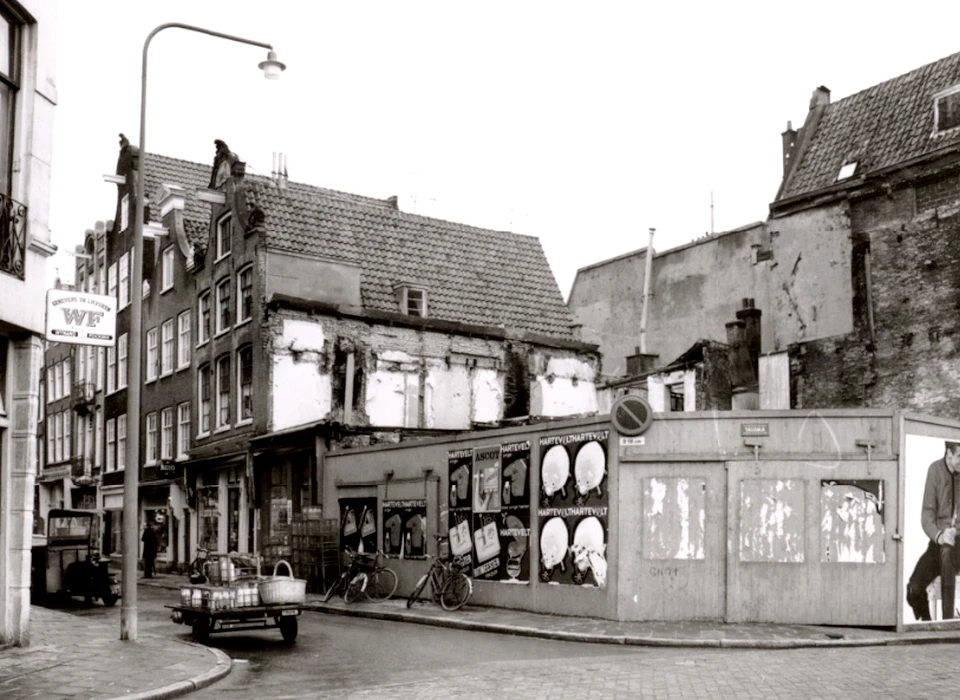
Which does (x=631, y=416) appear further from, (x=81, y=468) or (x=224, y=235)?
(x=81, y=468)

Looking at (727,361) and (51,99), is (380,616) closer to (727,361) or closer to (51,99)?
(51,99)

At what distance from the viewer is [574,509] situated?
19406mm

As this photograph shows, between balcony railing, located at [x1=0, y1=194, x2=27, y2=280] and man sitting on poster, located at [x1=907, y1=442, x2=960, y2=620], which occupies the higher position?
balcony railing, located at [x1=0, y1=194, x2=27, y2=280]

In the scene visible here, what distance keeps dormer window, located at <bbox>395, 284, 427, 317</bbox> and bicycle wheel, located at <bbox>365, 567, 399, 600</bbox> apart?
1286 centimetres

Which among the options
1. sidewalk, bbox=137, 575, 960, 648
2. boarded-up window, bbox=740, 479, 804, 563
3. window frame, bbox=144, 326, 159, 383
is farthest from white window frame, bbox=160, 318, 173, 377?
boarded-up window, bbox=740, 479, 804, 563

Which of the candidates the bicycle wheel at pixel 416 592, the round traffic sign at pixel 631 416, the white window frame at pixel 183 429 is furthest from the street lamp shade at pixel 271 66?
the white window frame at pixel 183 429

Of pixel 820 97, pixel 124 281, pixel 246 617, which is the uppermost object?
pixel 820 97

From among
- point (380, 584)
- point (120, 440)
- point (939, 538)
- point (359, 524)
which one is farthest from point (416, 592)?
point (120, 440)

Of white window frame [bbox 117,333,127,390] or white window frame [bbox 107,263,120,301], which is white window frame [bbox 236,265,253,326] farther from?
white window frame [bbox 107,263,120,301]

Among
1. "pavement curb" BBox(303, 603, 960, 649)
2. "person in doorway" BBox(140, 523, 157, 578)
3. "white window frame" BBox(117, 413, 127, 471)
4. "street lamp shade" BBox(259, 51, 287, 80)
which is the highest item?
"street lamp shade" BBox(259, 51, 287, 80)

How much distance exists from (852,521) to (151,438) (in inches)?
1233

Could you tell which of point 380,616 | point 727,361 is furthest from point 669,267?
point 380,616

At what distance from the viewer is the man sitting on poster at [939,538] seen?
17.2 m

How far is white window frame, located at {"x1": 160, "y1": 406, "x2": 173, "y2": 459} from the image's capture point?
40844mm
